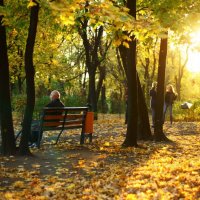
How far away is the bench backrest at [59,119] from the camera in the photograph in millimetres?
11516

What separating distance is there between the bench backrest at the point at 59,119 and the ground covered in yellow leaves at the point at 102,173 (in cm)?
59

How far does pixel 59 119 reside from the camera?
39.5ft

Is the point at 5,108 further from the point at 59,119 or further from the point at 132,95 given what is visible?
the point at 132,95

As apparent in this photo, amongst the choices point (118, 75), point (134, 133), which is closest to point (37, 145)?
point (134, 133)

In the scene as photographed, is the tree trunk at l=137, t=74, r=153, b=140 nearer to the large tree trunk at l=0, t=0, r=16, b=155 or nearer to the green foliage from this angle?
the large tree trunk at l=0, t=0, r=16, b=155

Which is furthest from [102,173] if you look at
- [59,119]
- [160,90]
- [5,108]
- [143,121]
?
[160,90]

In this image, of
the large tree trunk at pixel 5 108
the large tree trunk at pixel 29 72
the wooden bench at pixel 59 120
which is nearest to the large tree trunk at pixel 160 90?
the wooden bench at pixel 59 120

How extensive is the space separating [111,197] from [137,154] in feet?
14.9

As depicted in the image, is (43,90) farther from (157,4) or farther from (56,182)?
(56,182)

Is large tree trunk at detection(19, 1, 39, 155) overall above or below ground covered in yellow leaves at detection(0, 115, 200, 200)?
above

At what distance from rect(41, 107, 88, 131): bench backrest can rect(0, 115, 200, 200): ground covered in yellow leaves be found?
59 cm

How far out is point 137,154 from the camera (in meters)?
10.9

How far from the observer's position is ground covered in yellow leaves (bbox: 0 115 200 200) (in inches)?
260

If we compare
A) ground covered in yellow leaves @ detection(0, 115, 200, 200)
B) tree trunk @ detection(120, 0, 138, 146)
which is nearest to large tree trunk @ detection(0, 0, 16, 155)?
ground covered in yellow leaves @ detection(0, 115, 200, 200)
